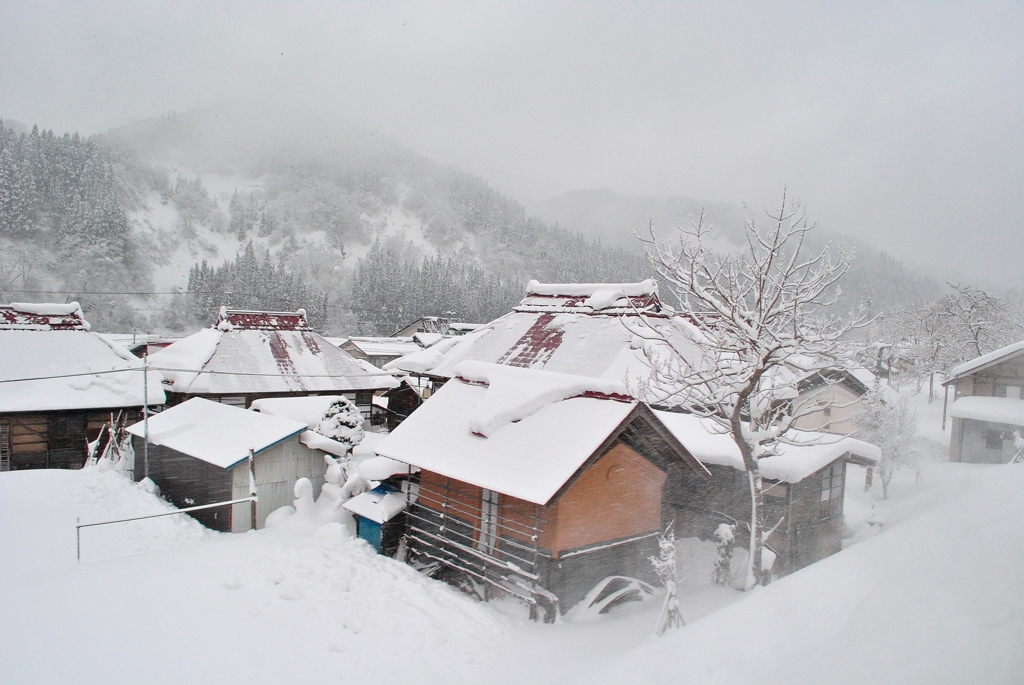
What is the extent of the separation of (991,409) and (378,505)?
1027 inches

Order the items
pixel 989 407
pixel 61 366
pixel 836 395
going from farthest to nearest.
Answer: pixel 836 395 → pixel 61 366 → pixel 989 407

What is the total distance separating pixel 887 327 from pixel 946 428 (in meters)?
25.5

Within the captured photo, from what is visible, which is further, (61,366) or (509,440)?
(61,366)

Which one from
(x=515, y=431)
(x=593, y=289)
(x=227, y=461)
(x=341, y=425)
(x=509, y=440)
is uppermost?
(x=593, y=289)

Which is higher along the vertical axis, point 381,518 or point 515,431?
point 515,431

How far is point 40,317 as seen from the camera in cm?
2508

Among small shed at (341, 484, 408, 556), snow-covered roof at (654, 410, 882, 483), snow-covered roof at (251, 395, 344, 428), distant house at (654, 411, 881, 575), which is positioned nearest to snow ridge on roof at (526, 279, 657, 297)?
snow-covered roof at (654, 410, 882, 483)

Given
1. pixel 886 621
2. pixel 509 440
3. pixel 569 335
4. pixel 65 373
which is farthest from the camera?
pixel 65 373

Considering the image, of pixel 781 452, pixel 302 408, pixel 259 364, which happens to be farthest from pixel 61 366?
Result: pixel 781 452

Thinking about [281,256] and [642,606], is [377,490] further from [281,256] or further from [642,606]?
[281,256]

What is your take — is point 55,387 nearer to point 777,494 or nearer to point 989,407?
point 777,494

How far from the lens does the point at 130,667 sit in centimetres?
652

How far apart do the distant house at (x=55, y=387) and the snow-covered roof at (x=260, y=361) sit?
2.20 meters

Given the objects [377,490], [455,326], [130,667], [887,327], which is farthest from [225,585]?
[887,327]
